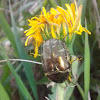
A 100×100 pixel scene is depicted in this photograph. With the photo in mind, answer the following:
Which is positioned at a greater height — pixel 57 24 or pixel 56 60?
pixel 57 24

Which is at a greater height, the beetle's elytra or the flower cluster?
the flower cluster

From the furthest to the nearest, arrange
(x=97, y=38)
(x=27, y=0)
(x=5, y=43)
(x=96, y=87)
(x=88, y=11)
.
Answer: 1. (x=27, y=0)
2. (x=5, y=43)
3. (x=88, y=11)
4. (x=97, y=38)
5. (x=96, y=87)

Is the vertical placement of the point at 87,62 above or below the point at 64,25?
below

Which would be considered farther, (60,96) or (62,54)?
(60,96)

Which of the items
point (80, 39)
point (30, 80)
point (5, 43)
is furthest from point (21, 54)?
point (5, 43)

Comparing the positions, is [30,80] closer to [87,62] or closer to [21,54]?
[21,54]

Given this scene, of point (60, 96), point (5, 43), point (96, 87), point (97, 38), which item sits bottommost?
point (96, 87)

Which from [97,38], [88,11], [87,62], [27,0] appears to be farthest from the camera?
[27,0]

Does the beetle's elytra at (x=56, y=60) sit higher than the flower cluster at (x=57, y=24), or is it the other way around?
the flower cluster at (x=57, y=24)
